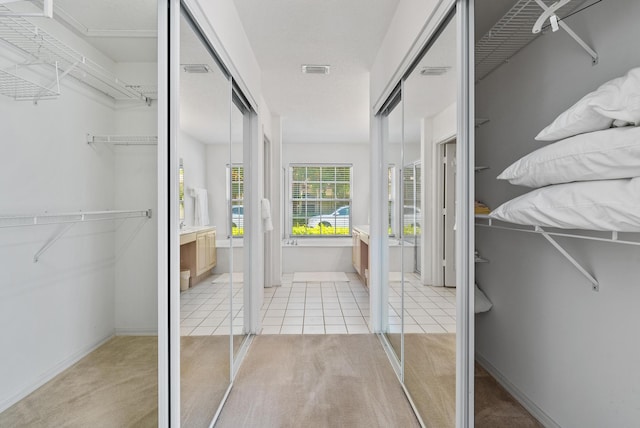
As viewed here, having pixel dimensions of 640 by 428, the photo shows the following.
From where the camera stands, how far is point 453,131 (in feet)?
5.44

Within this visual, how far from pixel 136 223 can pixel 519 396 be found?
2.37 metres

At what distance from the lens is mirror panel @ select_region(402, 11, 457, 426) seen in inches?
68.0

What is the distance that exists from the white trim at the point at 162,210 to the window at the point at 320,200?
6.12 metres

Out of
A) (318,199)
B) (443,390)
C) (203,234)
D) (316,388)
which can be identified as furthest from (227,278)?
(318,199)

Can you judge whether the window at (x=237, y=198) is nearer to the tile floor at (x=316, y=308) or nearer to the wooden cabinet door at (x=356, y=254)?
the tile floor at (x=316, y=308)

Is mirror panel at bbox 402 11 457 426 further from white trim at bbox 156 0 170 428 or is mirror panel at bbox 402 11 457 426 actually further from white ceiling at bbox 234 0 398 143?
white trim at bbox 156 0 170 428

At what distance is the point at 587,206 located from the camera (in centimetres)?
121

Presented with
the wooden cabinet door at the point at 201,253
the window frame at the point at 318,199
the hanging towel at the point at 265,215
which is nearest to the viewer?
the wooden cabinet door at the point at 201,253

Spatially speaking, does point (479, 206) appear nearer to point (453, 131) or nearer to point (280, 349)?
point (453, 131)

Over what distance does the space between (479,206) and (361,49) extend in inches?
69.6

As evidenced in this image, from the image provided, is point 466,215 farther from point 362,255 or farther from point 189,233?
point 362,255

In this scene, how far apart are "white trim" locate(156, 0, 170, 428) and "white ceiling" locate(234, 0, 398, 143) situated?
51.8 inches

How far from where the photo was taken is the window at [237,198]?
2527 mm

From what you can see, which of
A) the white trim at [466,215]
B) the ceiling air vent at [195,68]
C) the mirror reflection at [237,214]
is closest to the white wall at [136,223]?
the ceiling air vent at [195,68]
